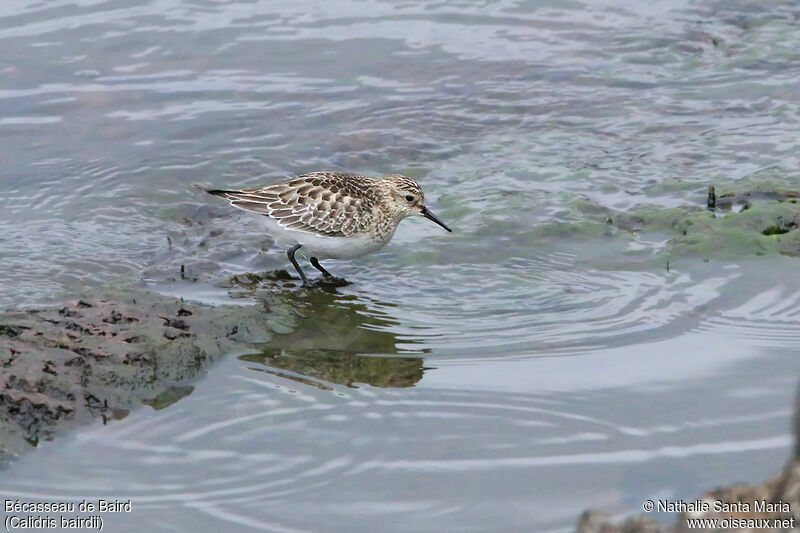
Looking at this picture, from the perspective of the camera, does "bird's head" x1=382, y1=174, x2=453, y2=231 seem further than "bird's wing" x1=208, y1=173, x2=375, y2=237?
Yes

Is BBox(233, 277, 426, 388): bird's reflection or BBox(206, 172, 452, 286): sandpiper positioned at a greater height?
BBox(206, 172, 452, 286): sandpiper

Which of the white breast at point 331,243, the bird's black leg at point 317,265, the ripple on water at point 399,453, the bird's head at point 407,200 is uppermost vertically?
the bird's head at point 407,200

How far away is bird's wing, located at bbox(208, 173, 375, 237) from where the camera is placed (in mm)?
9531

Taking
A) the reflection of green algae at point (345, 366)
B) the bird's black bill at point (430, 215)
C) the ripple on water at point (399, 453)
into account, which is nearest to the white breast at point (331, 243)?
the bird's black bill at point (430, 215)

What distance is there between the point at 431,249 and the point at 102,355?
12.2 feet

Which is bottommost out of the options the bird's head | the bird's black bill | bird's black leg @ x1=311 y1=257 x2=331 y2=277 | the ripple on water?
bird's black leg @ x1=311 y1=257 x2=331 y2=277

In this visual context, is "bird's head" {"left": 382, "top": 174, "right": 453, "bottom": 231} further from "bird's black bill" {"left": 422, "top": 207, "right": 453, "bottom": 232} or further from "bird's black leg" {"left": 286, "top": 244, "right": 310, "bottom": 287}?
"bird's black leg" {"left": 286, "top": 244, "right": 310, "bottom": 287}

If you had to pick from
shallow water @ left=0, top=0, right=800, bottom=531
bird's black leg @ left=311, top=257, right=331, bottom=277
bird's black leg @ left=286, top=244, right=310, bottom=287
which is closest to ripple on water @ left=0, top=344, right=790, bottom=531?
shallow water @ left=0, top=0, right=800, bottom=531

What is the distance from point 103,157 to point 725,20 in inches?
355

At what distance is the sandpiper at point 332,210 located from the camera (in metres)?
9.51

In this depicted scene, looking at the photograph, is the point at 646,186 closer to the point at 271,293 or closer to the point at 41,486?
the point at 271,293

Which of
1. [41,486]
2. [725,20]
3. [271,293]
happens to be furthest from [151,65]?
[41,486]

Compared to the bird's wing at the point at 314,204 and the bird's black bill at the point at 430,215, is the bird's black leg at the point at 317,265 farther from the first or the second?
the bird's black bill at the point at 430,215

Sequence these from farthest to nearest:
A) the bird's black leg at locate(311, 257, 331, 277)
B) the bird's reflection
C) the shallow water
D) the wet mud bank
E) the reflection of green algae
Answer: the bird's black leg at locate(311, 257, 331, 277)
the bird's reflection
the reflection of green algae
the wet mud bank
the shallow water
